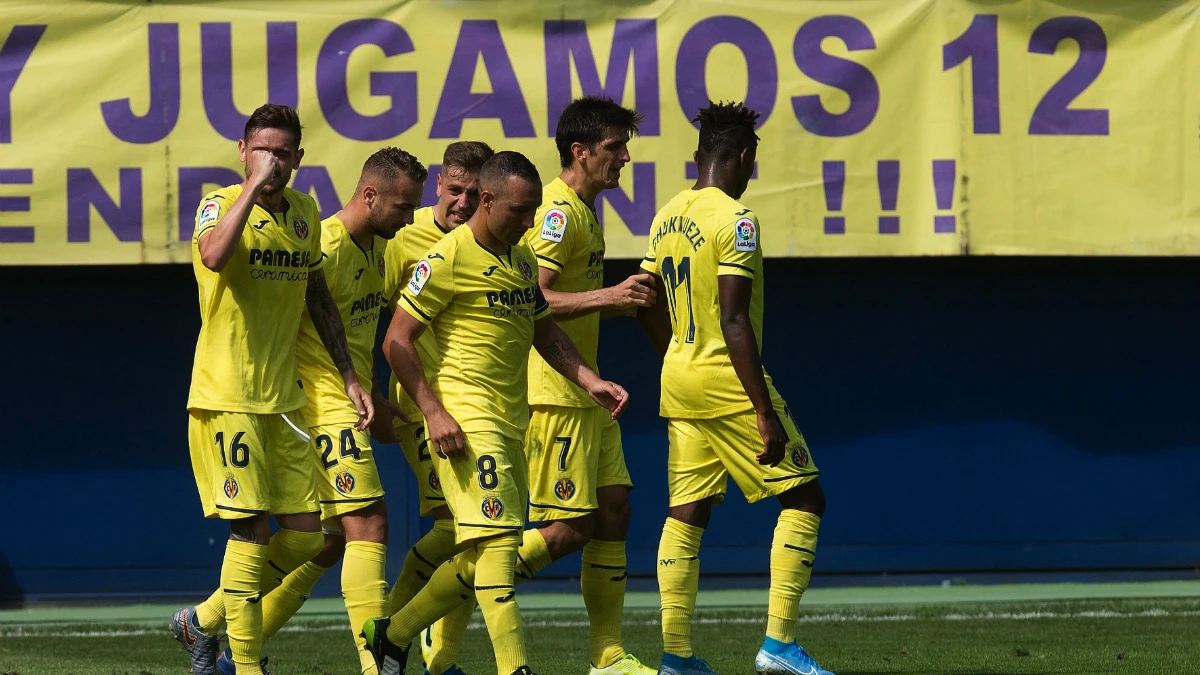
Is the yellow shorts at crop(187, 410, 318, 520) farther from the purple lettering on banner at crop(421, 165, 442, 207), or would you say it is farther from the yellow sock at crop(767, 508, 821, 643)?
the purple lettering on banner at crop(421, 165, 442, 207)

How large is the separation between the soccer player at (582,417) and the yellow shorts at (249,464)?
90cm

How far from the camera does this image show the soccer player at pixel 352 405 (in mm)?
5969

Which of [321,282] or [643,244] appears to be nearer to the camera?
[321,282]

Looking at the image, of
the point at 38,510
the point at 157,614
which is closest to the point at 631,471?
the point at 157,614

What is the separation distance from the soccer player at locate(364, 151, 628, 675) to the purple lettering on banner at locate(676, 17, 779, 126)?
4.11 meters

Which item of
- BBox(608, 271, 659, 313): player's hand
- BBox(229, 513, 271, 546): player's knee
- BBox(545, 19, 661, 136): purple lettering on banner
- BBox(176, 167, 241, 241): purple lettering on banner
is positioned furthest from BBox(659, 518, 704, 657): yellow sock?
BBox(176, 167, 241, 241): purple lettering on banner

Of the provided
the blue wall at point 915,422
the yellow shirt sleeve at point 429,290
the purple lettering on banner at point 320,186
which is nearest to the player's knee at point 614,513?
the yellow shirt sleeve at point 429,290

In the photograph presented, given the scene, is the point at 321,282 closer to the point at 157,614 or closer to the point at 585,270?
the point at 585,270

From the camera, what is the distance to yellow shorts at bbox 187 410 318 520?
215 inches

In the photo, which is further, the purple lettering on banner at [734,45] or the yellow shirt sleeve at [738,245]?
the purple lettering on banner at [734,45]

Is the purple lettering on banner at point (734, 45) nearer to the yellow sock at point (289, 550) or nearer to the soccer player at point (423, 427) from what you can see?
the soccer player at point (423, 427)

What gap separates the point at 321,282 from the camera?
5.96 m

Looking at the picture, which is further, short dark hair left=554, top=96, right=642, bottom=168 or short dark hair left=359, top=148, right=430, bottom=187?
short dark hair left=554, top=96, right=642, bottom=168

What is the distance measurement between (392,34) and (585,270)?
3716 mm
